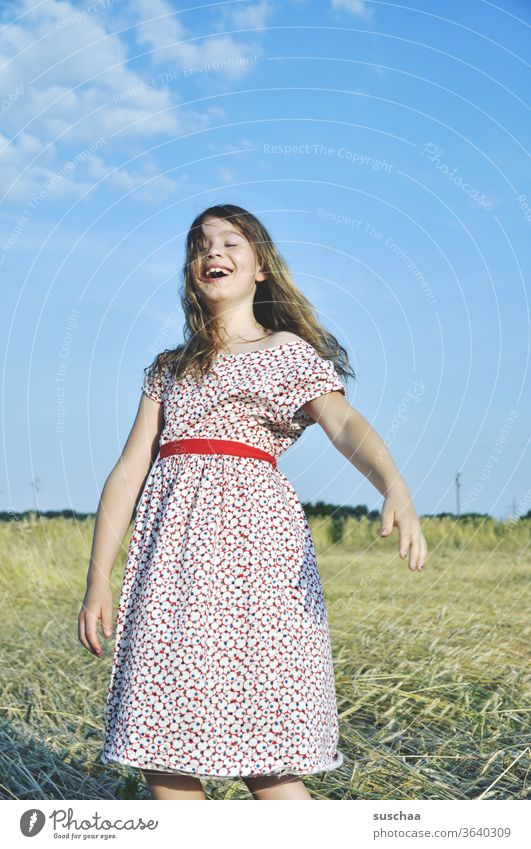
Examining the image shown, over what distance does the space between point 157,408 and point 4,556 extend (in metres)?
5.18

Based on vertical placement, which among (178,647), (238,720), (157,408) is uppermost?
(157,408)

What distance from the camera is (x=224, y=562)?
2.33 metres

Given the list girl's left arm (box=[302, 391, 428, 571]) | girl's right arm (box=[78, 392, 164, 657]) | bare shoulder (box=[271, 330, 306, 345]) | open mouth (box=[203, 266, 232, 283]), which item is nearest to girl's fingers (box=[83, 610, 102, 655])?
girl's right arm (box=[78, 392, 164, 657])

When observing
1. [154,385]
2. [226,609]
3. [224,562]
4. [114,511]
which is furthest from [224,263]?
[226,609]

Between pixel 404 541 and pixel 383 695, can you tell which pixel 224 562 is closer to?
pixel 404 541

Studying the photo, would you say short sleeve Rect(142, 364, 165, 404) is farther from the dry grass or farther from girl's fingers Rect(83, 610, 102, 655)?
the dry grass

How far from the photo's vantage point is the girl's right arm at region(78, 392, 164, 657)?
2436 mm

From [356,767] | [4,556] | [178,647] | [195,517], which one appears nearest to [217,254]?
[195,517]

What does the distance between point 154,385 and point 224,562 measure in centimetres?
58

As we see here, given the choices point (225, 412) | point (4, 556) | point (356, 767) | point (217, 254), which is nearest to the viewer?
point (225, 412)

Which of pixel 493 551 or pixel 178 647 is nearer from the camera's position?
pixel 178 647

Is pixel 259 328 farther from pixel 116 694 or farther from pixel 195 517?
pixel 116 694
